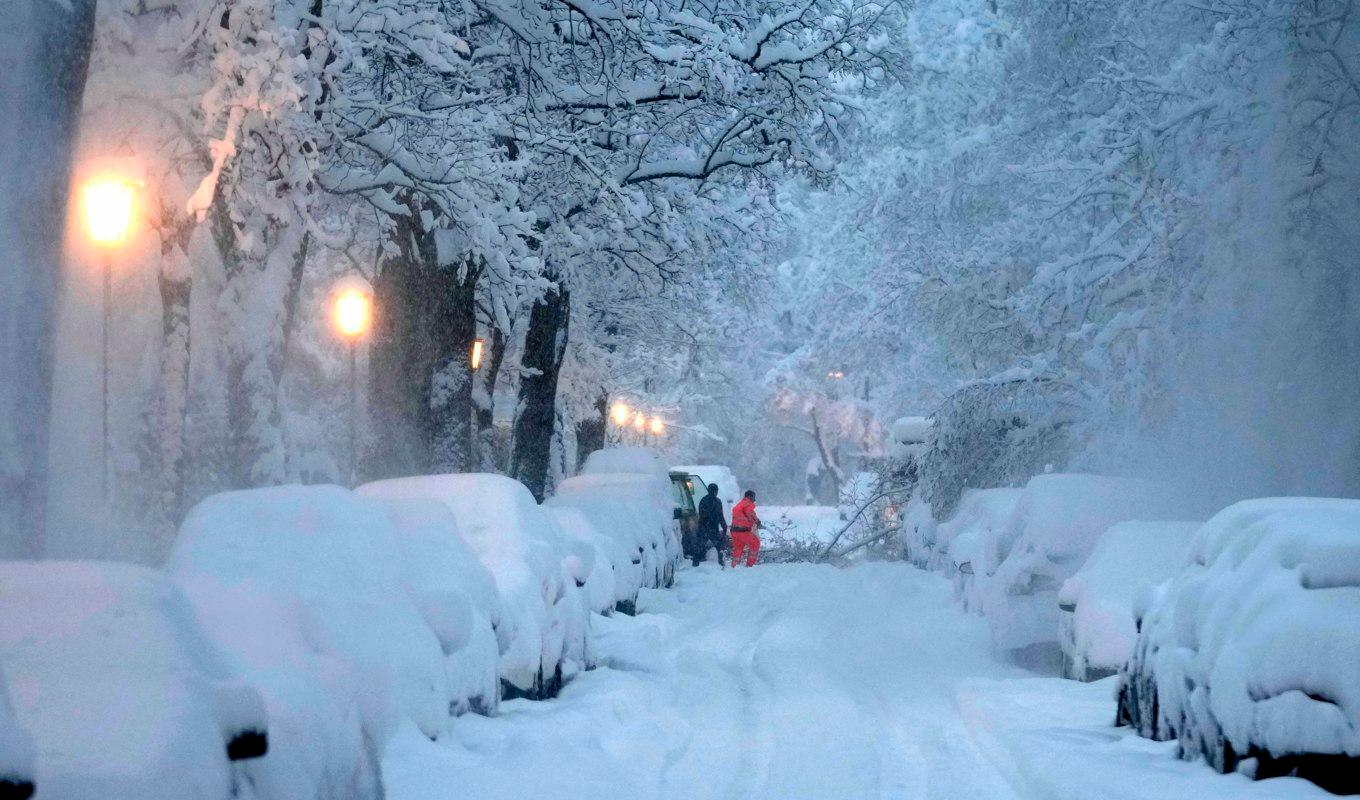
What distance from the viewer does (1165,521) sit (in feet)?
45.3

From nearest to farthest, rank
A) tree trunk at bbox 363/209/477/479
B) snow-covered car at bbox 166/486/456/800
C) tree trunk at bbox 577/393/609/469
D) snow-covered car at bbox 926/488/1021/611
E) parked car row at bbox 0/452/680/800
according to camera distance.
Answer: parked car row at bbox 0/452/680/800 < snow-covered car at bbox 166/486/456/800 < snow-covered car at bbox 926/488/1021/611 < tree trunk at bbox 363/209/477/479 < tree trunk at bbox 577/393/609/469

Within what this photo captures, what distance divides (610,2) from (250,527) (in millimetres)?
10304

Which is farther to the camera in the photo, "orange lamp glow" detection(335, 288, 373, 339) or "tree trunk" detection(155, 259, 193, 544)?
"orange lamp glow" detection(335, 288, 373, 339)

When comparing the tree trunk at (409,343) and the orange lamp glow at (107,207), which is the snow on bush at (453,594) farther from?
the tree trunk at (409,343)

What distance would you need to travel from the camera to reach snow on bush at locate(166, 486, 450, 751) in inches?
291

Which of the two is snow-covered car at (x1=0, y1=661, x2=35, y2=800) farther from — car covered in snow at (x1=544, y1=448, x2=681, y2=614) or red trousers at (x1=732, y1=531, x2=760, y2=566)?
red trousers at (x1=732, y1=531, x2=760, y2=566)

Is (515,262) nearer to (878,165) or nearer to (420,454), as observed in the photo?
(420,454)

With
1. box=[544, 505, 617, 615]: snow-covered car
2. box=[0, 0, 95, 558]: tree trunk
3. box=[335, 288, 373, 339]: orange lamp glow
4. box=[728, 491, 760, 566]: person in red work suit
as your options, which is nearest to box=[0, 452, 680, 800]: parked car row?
box=[544, 505, 617, 615]: snow-covered car

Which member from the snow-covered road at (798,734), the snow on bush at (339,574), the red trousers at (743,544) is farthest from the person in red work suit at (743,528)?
the snow on bush at (339,574)

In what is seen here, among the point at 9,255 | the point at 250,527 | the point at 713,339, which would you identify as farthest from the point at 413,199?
the point at 713,339

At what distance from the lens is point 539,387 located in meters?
A: 25.8

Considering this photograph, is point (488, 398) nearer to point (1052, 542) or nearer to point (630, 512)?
point (630, 512)

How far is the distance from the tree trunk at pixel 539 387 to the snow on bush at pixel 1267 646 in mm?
16221

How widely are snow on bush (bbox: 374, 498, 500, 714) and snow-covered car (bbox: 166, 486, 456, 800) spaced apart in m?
0.14
